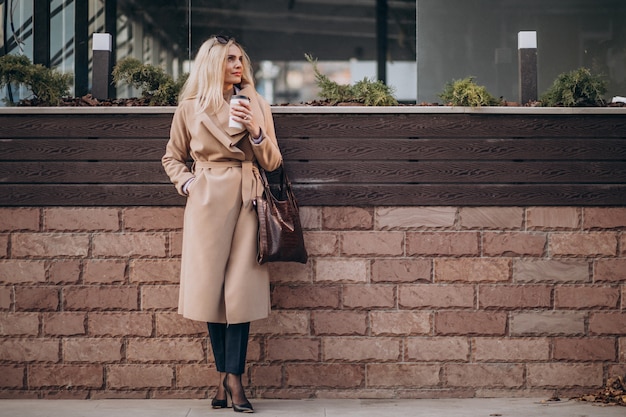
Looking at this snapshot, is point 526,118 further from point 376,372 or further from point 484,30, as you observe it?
point 484,30

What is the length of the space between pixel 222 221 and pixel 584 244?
7.48 ft

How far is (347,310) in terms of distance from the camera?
5.70m

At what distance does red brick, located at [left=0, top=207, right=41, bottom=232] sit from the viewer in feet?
18.7

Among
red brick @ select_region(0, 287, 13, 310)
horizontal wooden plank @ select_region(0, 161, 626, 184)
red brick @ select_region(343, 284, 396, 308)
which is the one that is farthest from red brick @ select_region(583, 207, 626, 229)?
red brick @ select_region(0, 287, 13, 310)

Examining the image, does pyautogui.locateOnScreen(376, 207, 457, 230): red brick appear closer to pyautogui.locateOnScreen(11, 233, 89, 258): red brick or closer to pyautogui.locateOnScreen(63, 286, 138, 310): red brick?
pyautogui.locateOnScreen(63, 286, 138, 310): red brick

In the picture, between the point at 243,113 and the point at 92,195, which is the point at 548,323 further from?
the point at 92,195

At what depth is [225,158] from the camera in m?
5.31

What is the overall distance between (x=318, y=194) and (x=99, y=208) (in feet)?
4.53

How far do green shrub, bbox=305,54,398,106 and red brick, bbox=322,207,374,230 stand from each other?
0.69 metres

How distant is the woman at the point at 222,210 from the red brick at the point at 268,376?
0.34 m

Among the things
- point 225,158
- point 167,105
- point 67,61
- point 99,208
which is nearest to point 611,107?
point 225,158

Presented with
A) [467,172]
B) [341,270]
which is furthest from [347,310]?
[467,172]

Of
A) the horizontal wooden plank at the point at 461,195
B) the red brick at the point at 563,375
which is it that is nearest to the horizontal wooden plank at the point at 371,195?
the horizontal wooden plank at the point at 461,195

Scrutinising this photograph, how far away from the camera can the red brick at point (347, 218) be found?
570cm
